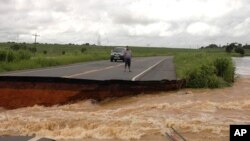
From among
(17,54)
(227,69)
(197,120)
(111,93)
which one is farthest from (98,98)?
(17,54)

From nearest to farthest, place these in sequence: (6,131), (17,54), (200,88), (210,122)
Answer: (6,131) < (210,122) < (200,88) < (17,54)

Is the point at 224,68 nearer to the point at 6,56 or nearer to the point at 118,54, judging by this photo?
the point at 6,56

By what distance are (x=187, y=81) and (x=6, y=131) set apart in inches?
496

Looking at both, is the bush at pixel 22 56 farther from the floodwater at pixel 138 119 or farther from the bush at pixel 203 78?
the floodwater at pixel 138 119

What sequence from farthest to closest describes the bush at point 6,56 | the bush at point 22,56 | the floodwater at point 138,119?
the bush at point 22,56
the bush at point 6,56
the floodwater at point 138,119

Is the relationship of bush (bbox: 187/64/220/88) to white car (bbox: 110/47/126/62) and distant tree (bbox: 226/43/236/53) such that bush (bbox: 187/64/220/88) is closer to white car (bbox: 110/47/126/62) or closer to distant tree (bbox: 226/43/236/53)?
white car (bbox: 110/47/126/62)

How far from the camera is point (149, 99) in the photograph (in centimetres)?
1906

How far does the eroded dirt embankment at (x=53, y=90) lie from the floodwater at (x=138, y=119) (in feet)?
2.04

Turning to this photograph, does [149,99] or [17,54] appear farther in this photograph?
[17,54]

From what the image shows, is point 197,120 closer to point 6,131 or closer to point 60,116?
point 60,116

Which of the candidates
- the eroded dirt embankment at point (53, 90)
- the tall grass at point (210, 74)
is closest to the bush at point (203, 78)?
the tall grass at point (210, 74)

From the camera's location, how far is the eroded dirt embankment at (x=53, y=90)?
18922 millimetres

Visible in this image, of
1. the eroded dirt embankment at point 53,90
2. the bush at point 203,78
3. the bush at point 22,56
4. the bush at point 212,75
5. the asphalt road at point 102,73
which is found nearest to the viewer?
the eroded dirt embankment at point 53,90

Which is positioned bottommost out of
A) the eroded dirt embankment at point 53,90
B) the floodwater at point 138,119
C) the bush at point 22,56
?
the floodwater at point 138,119
